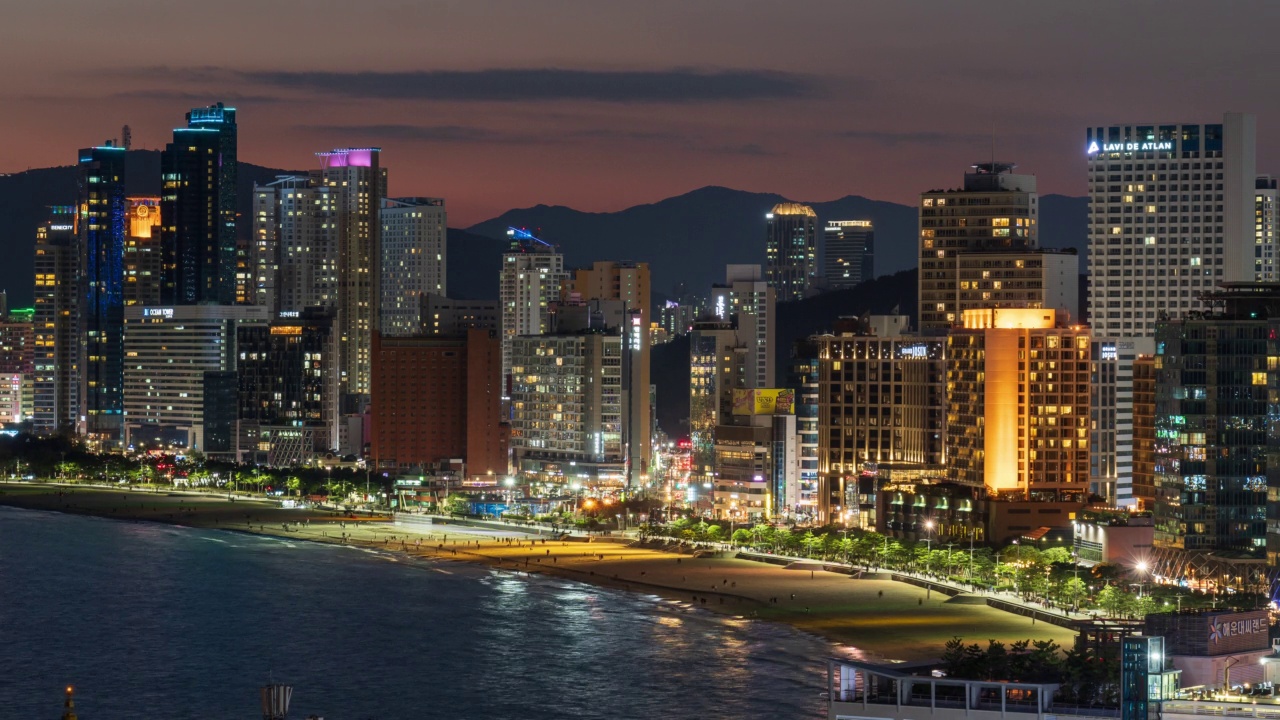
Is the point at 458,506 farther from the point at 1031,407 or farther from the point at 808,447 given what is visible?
the point at 1031,407

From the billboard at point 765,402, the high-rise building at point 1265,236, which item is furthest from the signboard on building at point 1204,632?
the high-rise building at point 1265,236

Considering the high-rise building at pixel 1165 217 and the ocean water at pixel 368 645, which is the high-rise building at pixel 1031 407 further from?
the high-rise building at pixel 1165 217

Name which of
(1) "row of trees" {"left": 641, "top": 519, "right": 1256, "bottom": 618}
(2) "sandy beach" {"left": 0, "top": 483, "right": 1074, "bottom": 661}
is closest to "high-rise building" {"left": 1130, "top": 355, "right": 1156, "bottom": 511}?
(1) "row of trees" {"left": 641, "top": 519, "right": 1256, "bottom": 618}

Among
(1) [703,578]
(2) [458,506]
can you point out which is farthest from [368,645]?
(2) [458,506]

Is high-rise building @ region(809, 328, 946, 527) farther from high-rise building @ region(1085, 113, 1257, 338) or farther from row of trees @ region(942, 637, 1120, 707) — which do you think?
row of trees @ region(942, 637, 1120, 707)

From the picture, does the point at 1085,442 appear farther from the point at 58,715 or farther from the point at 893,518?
the point at 58,715
